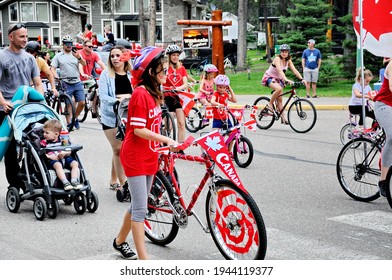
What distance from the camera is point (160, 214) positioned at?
647 cm

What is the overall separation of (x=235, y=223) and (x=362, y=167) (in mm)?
3365

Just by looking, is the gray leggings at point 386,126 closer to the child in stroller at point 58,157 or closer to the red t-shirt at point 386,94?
the red t-shirt at point 386,94

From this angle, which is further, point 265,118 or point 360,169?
point 265,118

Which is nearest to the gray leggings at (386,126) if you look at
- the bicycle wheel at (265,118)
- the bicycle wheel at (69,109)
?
the bicycle wheel at (265,118)

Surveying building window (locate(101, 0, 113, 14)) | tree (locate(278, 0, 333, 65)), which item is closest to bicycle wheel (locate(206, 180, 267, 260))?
tree (locate(278, 0, 333, 65))

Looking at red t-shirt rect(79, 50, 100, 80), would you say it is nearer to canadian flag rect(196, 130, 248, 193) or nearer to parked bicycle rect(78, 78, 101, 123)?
parked bicycle rect(78, 78, 101, 123)

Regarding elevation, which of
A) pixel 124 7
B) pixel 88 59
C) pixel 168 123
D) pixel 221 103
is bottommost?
pixel 168 123

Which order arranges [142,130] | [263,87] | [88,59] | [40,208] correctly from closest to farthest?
[142,130] → [40,208] → [88,59] → [263,87]

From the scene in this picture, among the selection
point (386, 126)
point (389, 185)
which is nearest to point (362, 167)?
point (386, 126)

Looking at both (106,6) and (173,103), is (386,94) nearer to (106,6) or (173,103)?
(173,103)

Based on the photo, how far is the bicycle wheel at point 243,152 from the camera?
10859 mm

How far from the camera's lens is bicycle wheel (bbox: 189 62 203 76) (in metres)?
39.6

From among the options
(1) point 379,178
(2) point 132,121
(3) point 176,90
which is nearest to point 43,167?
(2) point 132,121
